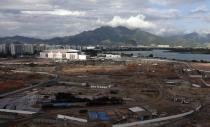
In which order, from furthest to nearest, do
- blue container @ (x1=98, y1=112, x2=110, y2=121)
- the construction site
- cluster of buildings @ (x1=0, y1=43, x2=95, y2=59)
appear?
cluster of buildings @ (x1=0, y1=43, x2=95, y2=59) → blue container @ (x1=98, y1=112, x2=110, y2=121) → the construction site

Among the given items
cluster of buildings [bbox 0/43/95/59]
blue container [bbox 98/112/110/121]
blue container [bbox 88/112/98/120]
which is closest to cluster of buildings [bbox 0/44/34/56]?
cluster of buildings [bbox 0/43/95/59]

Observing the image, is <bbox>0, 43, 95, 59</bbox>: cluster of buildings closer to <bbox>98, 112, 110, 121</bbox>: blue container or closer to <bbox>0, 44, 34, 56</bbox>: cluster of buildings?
<bbox>0, 44, 34, 56</bbox>: cluster of buildings

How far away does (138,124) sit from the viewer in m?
20.8

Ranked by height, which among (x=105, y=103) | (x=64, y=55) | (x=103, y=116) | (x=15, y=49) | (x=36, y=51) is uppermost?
(x=15, y=49)

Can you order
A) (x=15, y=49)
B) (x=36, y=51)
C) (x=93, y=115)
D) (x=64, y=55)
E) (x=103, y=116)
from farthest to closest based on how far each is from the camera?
1. (x=36, y=51)
2. (x=15, y=49)
3. (x=64, y=55)
4. (x=93, y=115)
5. (x=103, y=116)

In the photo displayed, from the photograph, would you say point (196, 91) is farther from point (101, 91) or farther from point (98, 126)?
point (98, 126)

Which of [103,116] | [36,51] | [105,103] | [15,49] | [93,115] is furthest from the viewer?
[36,51]

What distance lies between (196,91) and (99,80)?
1104 cm

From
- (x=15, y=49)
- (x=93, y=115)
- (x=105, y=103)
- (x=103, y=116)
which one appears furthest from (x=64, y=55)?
(x=103, y=116)

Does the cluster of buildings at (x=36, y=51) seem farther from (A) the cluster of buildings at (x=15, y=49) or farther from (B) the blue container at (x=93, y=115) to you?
(B) the blue container at (x=93, y=115)

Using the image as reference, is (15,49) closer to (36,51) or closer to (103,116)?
(36,51)

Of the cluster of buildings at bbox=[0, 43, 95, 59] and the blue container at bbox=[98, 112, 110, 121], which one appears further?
the cluster of buildings at bbox=[0, 43, 95, 59]

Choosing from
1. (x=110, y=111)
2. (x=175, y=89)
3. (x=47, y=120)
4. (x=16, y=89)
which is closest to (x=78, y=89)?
(x=16, y=89)

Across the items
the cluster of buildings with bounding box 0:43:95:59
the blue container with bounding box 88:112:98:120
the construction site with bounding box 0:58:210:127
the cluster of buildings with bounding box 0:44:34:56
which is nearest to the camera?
the construction site with bounding box 0:58:210:127
